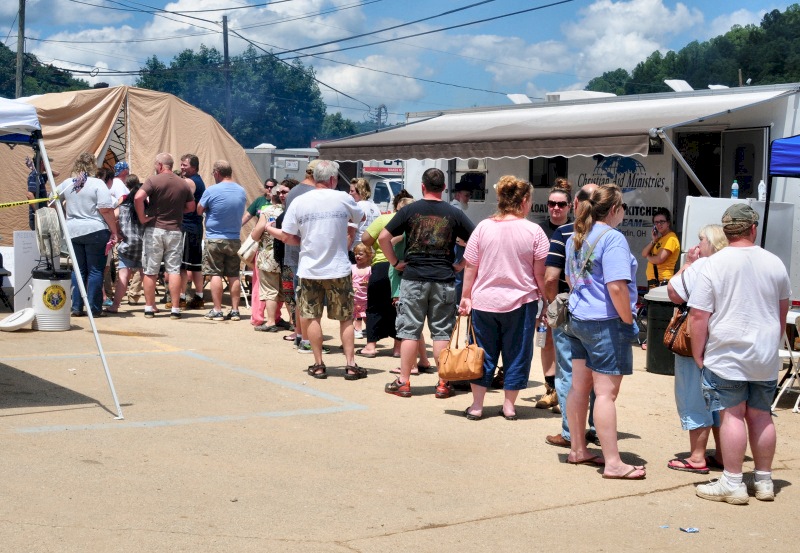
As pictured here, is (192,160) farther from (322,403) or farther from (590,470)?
(590,470)

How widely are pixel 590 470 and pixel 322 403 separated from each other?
2.40 meters

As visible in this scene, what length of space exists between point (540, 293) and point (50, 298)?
230 inches

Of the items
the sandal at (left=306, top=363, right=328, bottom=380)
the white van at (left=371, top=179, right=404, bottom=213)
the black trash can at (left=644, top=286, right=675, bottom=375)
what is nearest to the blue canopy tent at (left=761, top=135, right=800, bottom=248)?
the black trash can at (left=644, top=286, right=675, bottom=375)

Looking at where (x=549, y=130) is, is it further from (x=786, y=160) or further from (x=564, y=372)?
(x=564, y=372)

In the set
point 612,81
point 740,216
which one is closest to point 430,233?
point 740,216

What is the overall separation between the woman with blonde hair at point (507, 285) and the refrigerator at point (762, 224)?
404 cm

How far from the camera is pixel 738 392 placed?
18.2 ft

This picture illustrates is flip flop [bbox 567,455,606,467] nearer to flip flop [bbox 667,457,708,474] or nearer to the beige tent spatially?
flip flop [bbox 667,457,708,474]

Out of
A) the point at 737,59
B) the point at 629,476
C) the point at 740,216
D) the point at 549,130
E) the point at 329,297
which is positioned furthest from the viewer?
the point at 737,59

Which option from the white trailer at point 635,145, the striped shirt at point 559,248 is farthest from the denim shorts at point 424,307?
the white trailer at point 635,145

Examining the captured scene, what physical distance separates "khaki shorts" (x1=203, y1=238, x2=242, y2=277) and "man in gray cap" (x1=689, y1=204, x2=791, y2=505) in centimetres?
758

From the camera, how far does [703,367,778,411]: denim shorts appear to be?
553cm

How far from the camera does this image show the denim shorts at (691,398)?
6160mm

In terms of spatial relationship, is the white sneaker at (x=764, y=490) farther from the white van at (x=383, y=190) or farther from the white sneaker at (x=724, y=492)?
the white van at (x=383, y=190)
